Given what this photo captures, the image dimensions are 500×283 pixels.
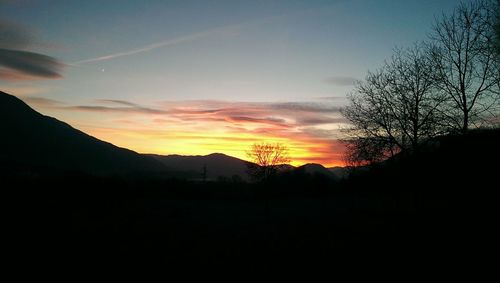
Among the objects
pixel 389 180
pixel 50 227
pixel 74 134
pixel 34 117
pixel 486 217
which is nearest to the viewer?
pixel 486 217

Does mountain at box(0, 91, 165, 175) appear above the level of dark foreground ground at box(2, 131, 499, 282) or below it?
above

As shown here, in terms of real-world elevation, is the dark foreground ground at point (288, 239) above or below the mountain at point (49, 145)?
below

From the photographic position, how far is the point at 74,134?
167 m

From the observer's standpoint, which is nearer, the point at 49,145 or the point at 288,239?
the point at 288,239

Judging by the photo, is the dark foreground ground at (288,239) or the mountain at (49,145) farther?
the mountain at (49,145)

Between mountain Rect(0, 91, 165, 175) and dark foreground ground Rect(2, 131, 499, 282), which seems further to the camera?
mountain Rect(0, 91, 165, 175)

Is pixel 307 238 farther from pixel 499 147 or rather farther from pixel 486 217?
pixel 499 147

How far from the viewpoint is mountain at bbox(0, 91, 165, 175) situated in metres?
122

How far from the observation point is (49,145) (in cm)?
13688

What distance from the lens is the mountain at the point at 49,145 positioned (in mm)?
122250

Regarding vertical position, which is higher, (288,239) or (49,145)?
(49,145)

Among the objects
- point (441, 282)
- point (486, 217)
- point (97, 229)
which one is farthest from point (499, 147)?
point (97, 229)

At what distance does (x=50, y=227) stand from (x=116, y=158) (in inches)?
6548

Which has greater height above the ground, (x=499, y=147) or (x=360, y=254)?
(x=499, y=147)
